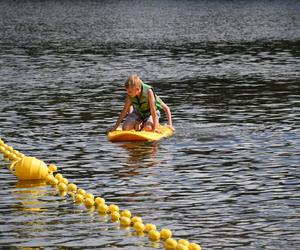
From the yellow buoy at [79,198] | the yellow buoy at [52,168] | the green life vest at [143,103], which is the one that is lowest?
the yellow buoy at [79,198]

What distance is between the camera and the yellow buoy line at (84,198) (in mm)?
11821

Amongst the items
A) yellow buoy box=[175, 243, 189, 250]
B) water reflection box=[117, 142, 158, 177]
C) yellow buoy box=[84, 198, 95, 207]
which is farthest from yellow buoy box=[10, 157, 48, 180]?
yellow buoy box=[175, 243, 189, 250]

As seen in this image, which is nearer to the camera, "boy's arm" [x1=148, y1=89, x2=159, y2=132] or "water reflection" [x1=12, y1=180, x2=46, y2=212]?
"water reflection" [x1=12, y1=180, x2=46, y2=212]

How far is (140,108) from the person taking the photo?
20531mm

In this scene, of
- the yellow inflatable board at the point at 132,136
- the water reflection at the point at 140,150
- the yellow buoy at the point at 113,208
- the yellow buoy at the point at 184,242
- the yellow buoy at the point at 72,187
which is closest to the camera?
the yellow buoy at the point at 184,242

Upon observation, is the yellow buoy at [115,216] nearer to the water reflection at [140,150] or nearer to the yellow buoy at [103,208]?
the yellow buoy at [103,208]

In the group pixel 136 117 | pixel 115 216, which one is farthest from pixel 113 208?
pixel 136 117

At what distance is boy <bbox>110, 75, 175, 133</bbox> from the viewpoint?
20.0 meters

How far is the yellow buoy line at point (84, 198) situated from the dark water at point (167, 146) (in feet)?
0.52

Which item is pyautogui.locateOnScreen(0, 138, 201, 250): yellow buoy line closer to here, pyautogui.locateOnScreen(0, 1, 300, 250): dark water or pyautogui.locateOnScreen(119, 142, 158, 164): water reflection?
pyautogui.locateOnScreen(0, 1, 300, 250): dark water

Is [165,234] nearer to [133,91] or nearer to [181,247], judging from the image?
[181,247]

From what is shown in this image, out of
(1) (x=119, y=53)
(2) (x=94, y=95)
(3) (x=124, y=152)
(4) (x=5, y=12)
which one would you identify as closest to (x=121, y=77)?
(2) (x=94, y=95)

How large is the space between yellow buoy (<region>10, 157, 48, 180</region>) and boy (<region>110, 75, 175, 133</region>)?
453 centimetres

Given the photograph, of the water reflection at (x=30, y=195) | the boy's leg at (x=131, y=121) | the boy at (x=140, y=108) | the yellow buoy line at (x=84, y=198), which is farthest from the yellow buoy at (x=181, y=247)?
the boy's leg at (x=131, y=121)
